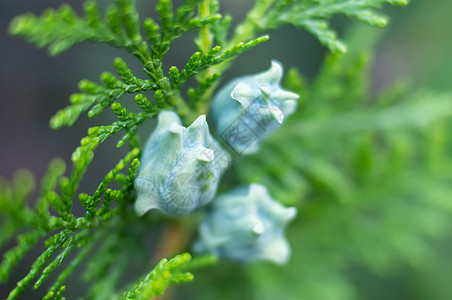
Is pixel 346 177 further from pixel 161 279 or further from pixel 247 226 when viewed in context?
pixel 161 279

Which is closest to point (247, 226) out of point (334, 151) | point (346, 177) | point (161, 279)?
point (161, 279)

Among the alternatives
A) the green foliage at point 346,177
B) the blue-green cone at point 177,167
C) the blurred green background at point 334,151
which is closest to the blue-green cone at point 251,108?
the blue-green cone at point 177,167

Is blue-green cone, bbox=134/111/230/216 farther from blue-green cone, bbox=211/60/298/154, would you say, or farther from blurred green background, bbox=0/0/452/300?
blurred green background, bbox=0/0/452/300

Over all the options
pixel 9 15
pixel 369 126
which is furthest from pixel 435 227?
pixel 9 15

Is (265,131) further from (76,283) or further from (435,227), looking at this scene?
(76,283)

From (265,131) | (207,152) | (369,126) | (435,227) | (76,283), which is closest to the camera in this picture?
(207,152)

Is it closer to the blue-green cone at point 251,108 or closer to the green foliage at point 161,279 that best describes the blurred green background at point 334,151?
the blue-green cone at point 251,108

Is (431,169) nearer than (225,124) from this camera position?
No

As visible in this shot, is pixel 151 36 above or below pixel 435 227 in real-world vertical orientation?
above
